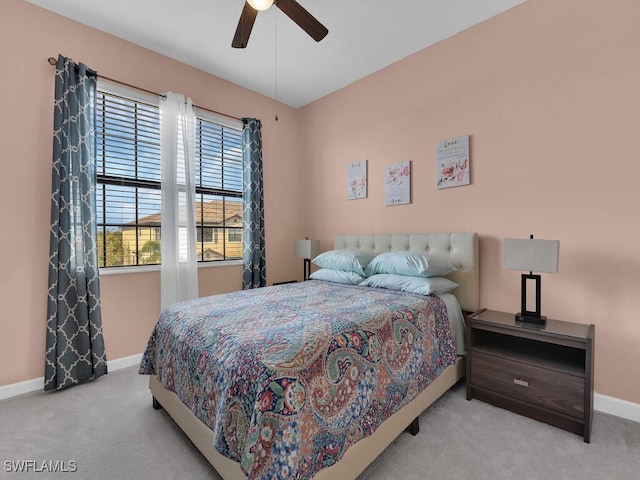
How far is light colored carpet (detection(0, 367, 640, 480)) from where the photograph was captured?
149 centimetres

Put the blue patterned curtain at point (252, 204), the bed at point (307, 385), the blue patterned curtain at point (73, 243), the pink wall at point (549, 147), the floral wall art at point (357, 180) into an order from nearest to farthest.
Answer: the bed at point (307, 385) → the pink wall at point (549, 147) → the blue patterned curtain at point (73, 243) → the floral wall art at point (357, 180) → the blue patterned curtain at point (252, 204)

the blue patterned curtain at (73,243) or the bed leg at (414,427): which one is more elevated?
the blue patterned curtain at (73,243)

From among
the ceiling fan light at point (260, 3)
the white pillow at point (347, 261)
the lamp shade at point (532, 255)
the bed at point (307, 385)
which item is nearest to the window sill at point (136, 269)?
the bed at point (307, 385)

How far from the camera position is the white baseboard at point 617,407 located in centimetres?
191

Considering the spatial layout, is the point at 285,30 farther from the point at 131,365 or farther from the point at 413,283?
the point at 131,365

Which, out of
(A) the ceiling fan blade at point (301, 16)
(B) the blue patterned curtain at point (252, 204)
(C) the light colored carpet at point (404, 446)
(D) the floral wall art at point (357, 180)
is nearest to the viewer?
(C) the light colored carpet at point (404, 446)

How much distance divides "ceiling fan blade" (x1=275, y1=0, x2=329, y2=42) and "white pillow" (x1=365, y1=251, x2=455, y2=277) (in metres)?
1.79

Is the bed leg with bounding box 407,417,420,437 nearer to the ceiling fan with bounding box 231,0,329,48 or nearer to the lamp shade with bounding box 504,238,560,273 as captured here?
the lamp shade with bounding box 504,238,560,273

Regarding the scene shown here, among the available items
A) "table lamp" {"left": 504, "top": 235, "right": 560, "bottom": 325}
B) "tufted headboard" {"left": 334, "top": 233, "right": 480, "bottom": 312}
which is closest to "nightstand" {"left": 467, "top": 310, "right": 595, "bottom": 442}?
"table lamp" {"left": 504, "top": 235, "right": 560, "bottom": 325}

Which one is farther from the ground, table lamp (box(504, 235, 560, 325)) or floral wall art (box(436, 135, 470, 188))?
floral wall art (box(436, 135, 470, 188))

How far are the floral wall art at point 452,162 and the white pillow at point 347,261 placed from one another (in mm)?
998

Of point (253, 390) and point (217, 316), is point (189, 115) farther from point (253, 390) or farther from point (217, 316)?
point (253, 390)

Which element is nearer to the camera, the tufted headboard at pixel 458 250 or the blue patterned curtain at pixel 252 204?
the tufted headboard at pixel 458 250

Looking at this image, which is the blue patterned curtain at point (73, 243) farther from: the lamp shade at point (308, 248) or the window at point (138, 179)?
the lamp shade at point (308, 248)
